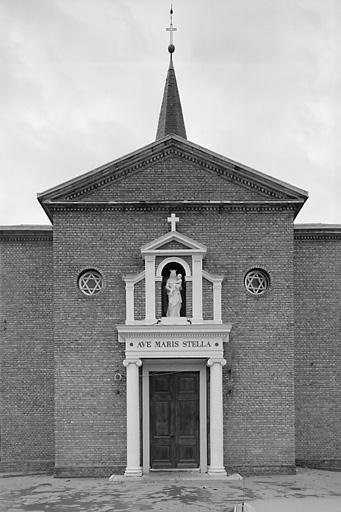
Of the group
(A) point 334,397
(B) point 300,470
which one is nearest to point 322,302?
(A) point 334,397

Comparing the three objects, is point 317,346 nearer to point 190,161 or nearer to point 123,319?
point 123,319

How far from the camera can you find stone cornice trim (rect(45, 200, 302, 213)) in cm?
1872

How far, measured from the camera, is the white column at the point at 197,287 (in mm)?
18266

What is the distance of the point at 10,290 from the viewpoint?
67.2 feet

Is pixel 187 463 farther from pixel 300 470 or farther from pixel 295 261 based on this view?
pixel 295 261

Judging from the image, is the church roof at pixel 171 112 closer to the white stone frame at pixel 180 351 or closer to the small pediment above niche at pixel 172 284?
the small pediment above niche at pixel 172 284

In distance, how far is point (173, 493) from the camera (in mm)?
15805

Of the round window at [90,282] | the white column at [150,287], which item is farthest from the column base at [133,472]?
the round window at [90,282]

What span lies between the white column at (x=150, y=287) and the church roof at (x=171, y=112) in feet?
33.5

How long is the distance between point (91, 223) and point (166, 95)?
11922 mm

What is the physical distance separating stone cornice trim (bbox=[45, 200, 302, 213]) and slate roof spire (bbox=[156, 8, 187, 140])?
362 inches

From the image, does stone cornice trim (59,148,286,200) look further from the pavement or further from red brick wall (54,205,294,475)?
the pavement

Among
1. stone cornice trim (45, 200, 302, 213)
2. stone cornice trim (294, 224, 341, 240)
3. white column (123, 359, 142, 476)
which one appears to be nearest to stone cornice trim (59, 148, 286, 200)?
stone cornice trim (45, 200, 302, 213)

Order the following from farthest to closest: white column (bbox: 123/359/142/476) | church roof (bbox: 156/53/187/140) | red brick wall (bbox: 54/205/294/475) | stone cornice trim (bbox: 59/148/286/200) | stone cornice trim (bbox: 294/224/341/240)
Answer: church roof (bbox: 156/53/187/140) → stone cornice trim (bbox: 294/224/341/240) → stone cornice trim (bbox: 59/148/286/200) → red brick wall (bbox: 54/205/294/475) → white column (bbox: 123/359/142/476)
